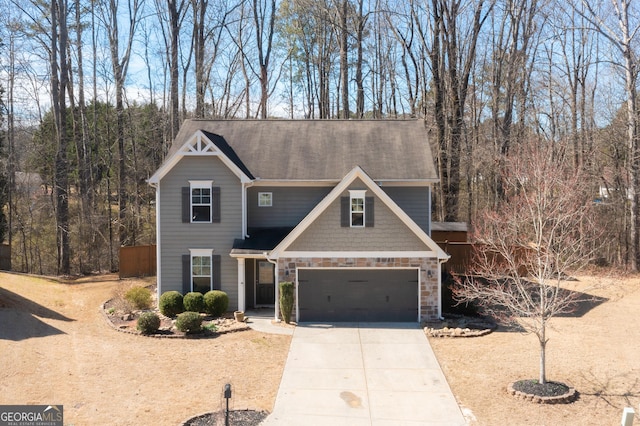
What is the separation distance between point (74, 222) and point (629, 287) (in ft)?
94.4

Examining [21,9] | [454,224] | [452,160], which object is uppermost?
[21,9]

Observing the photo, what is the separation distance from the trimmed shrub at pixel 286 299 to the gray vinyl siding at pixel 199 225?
2.55 m

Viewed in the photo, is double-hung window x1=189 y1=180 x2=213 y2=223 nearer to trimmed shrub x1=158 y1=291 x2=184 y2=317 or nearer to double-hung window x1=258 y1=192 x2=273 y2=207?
double-hung window x1=258 y1=192 x2=273 y2=207

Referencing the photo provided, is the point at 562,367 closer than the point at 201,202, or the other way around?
the point at 562,367

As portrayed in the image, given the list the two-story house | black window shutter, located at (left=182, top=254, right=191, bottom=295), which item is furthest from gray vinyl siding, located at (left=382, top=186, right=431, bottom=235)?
black window shutter, located at (left=182, top=254, right=191, bottom=295)

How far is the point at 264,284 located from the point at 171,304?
3.55 meters

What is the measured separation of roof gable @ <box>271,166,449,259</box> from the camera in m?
18.0

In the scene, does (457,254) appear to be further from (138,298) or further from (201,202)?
(138,298)

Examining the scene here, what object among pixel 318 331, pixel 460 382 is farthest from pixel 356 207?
pixel 460 382

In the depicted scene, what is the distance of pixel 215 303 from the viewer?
18.7m

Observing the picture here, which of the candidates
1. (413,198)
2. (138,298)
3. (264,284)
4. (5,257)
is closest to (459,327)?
(413,198)

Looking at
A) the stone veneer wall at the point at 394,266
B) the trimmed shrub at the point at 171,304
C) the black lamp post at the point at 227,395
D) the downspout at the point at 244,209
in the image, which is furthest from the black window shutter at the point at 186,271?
the black lamp post at the point at 227,395

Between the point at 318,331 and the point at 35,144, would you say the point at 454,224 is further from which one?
the point at 35,144

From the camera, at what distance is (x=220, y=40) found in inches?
1481
